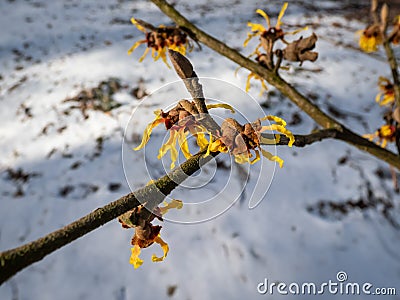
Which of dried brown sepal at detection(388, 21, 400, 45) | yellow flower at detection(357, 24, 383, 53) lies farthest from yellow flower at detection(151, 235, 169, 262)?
yellow flower at detection(357, 24, 383, 53)

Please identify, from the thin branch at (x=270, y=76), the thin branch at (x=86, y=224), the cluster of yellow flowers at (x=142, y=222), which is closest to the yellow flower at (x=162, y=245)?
the cluster of yellow flowers at (x=142, y=222)

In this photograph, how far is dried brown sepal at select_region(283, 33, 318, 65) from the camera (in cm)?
108

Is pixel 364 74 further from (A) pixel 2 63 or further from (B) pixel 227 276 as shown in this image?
(A) pixel 2 63

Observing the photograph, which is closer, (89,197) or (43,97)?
(89,197)

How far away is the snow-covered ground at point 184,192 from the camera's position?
220 centimetres

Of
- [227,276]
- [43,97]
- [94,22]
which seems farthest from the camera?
[94,22]

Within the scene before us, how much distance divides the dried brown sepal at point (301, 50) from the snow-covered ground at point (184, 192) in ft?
1.66

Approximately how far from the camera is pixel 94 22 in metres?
5.18

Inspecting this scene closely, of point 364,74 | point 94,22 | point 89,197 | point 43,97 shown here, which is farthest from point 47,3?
point 364,74

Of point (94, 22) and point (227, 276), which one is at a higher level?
point (94, 22)

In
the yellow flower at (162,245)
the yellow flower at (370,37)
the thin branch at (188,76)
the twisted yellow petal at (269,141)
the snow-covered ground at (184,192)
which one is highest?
the yellow flower at (370,37)

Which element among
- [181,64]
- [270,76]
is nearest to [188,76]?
[181,64]

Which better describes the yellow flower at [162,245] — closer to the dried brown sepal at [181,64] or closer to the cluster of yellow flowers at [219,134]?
the cluster of yellow flowers at [219,134]

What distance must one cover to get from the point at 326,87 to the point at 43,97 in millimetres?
3150
